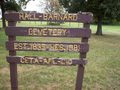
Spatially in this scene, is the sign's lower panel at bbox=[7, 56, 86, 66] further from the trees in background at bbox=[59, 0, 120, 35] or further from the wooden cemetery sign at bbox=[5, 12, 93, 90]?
the trees in background at bbox=[59, 0, 120, 35]

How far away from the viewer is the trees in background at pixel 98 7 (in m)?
10.5

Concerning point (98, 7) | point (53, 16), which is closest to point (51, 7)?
point (98, 7)

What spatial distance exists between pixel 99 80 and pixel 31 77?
86.7 inches

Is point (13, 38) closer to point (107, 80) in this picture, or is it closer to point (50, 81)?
point (50, 81)

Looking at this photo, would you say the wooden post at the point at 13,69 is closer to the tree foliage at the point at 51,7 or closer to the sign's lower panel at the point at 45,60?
the sign's lower panel at the point at 45,60

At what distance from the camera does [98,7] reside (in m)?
11.7

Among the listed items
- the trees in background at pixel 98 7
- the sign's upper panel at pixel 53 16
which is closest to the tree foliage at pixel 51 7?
the trees in background at pixel 98 7

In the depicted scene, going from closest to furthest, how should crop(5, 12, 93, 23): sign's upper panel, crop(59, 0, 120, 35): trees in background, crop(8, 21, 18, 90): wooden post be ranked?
1. crop(5, 12, 93, 23): sign's upper panel
2. crop(8, 21, 18, 90): wooden post
3. crop(59, 0, 120, 35): trees in background

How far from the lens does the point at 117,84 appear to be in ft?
10.7

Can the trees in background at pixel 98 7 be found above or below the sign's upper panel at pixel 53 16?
above

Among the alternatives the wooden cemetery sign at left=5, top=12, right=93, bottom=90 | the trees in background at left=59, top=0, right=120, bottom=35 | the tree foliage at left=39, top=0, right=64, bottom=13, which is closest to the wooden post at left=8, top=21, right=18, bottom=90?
the wooden cemetery sign at left=5, top=12, right=93, bottom=90

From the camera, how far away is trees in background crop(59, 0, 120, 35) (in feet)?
34.6

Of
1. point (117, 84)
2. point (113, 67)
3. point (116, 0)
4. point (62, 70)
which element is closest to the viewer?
point (117, 84)

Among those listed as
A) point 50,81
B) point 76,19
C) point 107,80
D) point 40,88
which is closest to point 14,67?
point 40,88
